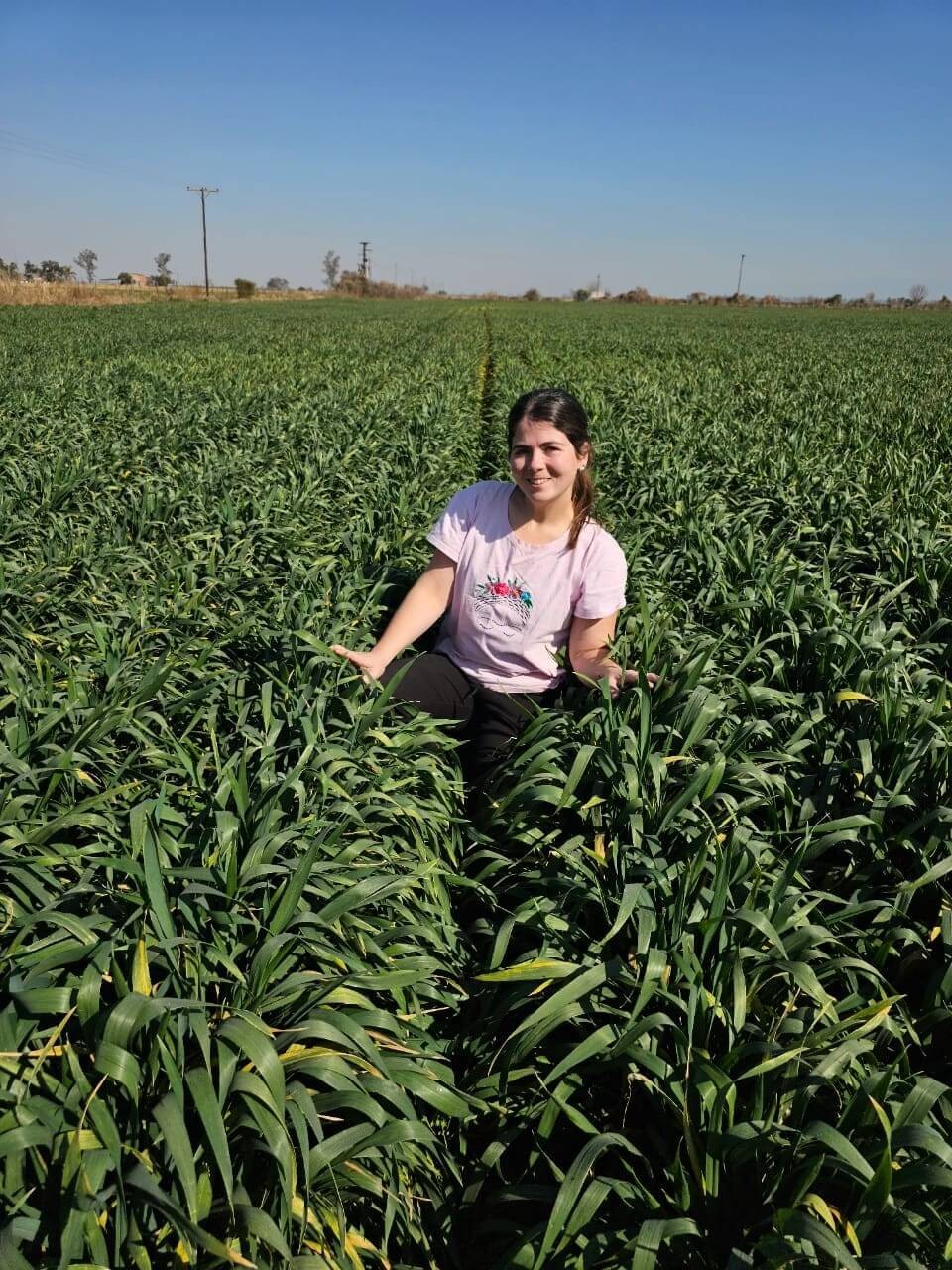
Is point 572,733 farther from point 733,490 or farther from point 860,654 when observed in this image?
point 733,490

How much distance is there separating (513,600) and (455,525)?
16.4 inches

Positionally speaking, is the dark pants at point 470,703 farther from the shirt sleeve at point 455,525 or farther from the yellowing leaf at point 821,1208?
the yellowing leaf at point 821,1208

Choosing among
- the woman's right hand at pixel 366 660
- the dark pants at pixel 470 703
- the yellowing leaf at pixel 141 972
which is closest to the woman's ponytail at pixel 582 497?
the dark pants at pixel 470 703

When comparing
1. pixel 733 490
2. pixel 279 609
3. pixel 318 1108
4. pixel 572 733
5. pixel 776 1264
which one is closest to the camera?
pixel 776 1264

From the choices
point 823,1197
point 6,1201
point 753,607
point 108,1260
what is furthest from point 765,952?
point 753,607

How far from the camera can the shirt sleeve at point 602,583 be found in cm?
333

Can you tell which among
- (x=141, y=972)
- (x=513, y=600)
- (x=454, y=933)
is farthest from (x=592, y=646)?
(x=141, y=972)

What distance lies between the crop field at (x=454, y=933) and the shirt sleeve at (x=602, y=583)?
0.22 meters

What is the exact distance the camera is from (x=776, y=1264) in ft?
4.50

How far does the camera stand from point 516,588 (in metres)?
3.38

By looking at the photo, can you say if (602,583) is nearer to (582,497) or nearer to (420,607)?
(582,497)

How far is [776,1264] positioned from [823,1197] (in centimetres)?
27

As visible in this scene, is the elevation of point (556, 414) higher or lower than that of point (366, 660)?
higher

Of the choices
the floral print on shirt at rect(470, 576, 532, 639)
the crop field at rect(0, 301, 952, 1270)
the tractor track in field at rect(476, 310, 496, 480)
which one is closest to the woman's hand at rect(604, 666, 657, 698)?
the crop field at rect(0, 301, 952, 1270)
